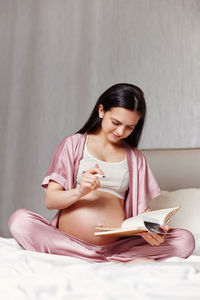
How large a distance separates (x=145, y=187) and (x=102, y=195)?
23 cm

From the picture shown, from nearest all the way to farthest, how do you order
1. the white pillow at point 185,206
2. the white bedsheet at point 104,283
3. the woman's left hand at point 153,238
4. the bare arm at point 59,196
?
the white bedsheet at point 104,283, the woman's left hand at point 153,238, the bare arm at point 59,196, the white pillow at point 185,206

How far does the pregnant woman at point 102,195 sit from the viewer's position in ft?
5.40

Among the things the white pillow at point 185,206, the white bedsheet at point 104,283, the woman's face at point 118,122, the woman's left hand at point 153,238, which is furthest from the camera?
the white pillow at point 185,206

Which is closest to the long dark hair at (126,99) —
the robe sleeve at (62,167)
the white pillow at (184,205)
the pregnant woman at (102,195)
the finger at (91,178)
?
the pregnant woman at (102,195)

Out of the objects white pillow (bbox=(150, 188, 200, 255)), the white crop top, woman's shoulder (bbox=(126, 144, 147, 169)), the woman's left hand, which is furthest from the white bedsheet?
white pillow (bbox=(150, 188, 200, 255))

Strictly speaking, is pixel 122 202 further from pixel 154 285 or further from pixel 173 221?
pixel 154 285

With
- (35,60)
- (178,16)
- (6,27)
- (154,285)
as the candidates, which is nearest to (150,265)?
(154,285)

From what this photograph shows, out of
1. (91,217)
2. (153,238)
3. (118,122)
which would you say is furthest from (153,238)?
(118,122)

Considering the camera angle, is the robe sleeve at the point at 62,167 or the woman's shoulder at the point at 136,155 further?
the woman's shoulder at the point at 136,155

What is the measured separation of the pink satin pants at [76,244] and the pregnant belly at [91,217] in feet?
0.10

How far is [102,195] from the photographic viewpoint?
5.90ft

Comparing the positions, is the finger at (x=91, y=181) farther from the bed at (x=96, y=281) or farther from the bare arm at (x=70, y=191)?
the bed at (x=96, y=281)

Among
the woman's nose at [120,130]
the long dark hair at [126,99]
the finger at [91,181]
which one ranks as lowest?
the finger at [91,181]

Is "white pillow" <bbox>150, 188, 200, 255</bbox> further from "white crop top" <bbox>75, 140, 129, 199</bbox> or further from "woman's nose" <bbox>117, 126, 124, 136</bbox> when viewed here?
"woman's nose" <bbox>117, 126, 124, 136</bbox>
